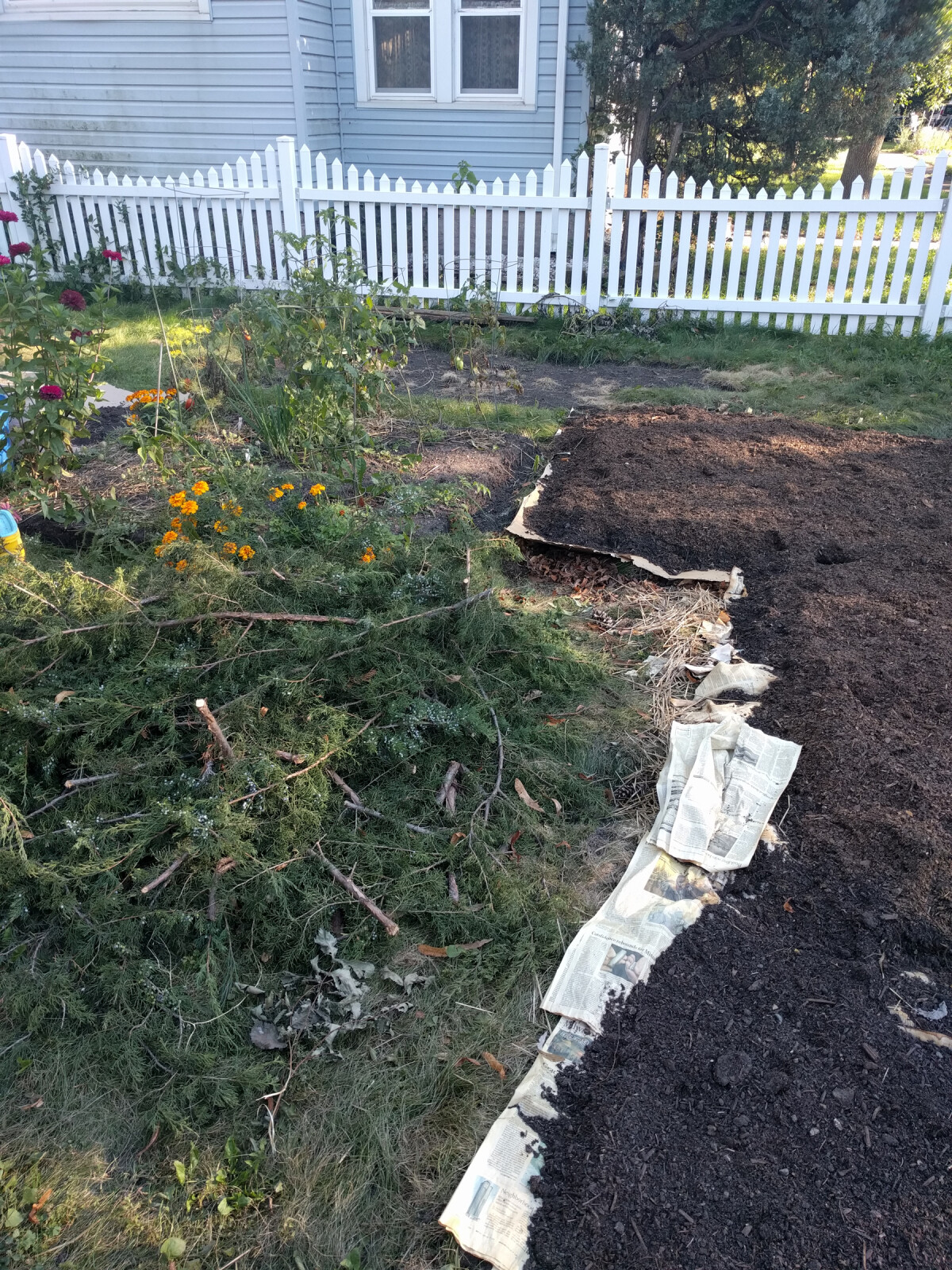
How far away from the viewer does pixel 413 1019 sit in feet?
7.12

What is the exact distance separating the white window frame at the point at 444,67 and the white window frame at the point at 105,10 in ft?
5.34

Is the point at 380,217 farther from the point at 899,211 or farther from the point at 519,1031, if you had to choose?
the point at 519,1031

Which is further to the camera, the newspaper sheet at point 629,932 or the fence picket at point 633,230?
the fence picket at point 633,230

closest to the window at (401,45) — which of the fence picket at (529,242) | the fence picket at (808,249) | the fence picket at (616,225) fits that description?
the fence picket at (529,242)

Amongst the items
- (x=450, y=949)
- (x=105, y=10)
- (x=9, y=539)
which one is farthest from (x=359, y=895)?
(x=105, y=10)

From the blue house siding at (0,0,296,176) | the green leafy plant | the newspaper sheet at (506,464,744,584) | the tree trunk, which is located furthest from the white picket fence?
the newspaper sheet at (506,464,744,584)

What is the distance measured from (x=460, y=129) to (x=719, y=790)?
371 inches

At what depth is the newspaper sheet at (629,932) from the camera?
7.05ft

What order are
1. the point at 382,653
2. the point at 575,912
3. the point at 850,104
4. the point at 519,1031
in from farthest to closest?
the point at 850,104, the point at 382,653, the point at 575,912, the point at 519,1031

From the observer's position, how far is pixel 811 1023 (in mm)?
2021

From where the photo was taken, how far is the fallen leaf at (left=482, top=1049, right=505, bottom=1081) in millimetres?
2041

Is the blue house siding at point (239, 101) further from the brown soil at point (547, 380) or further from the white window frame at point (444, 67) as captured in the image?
the brown soil at point (547, 380)

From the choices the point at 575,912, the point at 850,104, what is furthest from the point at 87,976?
the point at 850,104

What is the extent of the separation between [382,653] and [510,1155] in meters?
1.57
